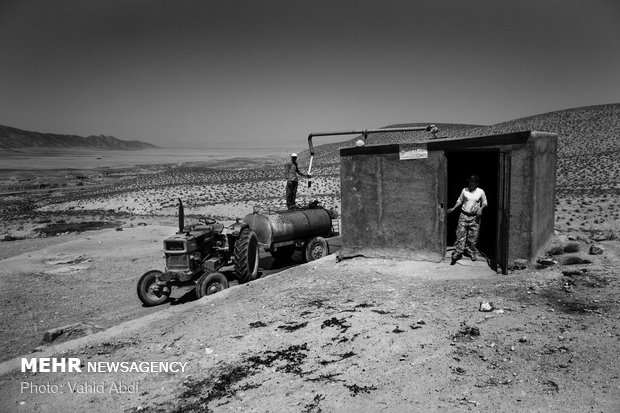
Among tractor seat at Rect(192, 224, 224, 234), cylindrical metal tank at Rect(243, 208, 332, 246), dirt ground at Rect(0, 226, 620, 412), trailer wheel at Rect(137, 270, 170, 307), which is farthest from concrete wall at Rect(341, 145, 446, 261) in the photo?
trailer wheel at Rect(137, 270, 170, 307)

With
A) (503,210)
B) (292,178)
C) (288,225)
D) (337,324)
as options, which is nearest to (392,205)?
(503,210)

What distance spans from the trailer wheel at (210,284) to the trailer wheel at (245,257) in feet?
1.94

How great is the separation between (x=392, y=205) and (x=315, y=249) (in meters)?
3.34

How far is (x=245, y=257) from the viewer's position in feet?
35.1

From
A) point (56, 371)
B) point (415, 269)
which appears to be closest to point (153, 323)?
point (56, 371)

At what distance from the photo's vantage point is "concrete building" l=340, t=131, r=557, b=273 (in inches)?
360

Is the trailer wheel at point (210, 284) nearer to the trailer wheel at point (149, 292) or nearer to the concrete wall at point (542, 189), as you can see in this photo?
the trailer wheel at point (149, 292)

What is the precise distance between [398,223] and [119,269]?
8630mm

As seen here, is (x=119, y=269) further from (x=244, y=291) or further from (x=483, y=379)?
(x=483, y=379)

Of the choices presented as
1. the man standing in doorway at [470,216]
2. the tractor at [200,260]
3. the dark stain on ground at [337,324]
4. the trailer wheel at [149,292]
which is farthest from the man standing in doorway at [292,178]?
the dark stain on ground at [337,324]

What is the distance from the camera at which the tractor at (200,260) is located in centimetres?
982

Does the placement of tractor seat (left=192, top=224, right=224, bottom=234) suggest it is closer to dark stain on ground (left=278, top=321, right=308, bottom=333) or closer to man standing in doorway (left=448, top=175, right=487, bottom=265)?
dark stain on ground (left=278, top=321, right=308, bottom=333)

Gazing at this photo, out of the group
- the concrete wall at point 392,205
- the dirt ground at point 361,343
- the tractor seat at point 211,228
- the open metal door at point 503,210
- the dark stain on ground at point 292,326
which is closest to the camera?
the dirt ground at point 361,343

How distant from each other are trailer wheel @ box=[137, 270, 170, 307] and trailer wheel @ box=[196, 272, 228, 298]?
912mm
